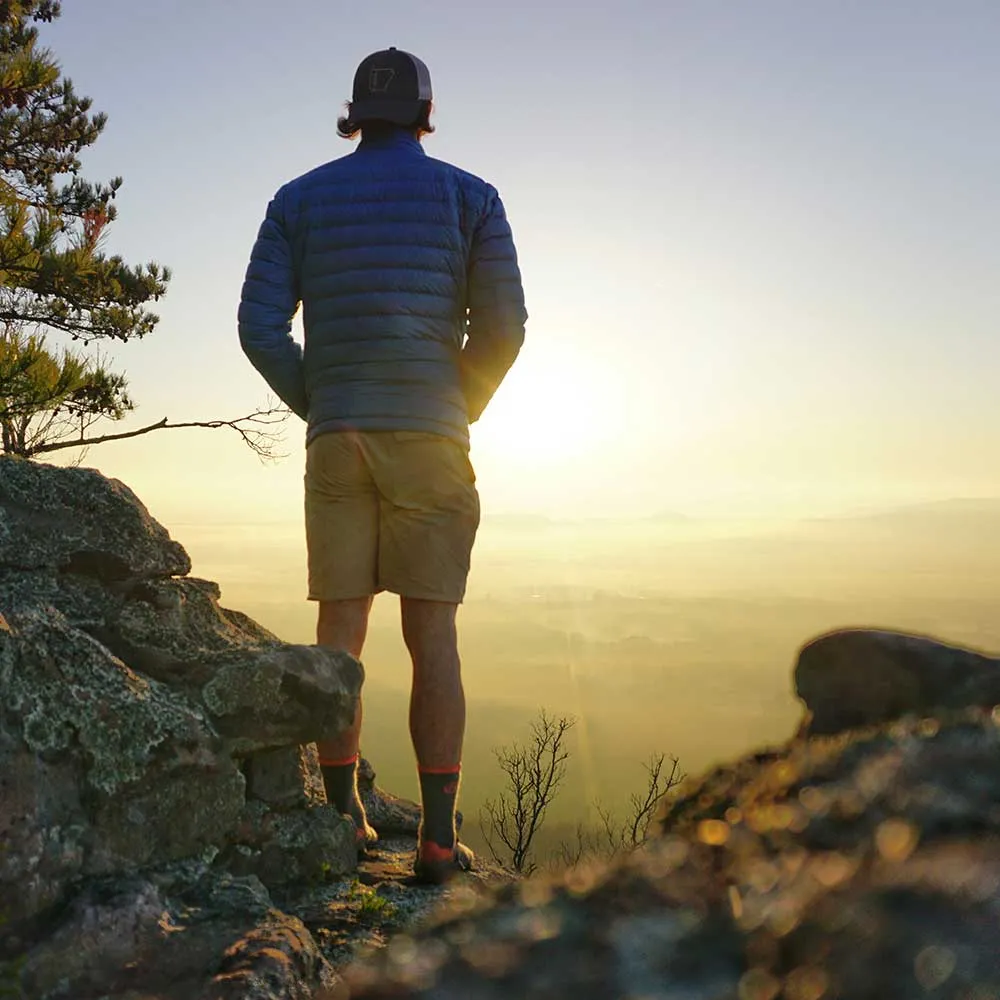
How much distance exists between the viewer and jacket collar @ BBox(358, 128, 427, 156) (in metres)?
4.48

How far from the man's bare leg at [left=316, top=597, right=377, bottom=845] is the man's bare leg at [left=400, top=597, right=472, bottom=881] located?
263mm

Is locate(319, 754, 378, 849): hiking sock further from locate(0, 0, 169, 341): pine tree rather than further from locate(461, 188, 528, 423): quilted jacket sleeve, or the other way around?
locate(0, 0, 169, 341): pine tree

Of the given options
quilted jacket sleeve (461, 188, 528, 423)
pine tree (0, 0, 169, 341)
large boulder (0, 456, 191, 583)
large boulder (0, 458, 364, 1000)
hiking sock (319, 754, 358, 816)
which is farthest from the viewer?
pine tree (0, 0, 169, 341)

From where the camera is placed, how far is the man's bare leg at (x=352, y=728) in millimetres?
4391

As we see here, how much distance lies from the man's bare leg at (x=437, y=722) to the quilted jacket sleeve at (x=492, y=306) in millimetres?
1027

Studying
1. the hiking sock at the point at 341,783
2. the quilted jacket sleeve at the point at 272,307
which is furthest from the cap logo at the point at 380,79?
the hiking sock at the point at 341,783

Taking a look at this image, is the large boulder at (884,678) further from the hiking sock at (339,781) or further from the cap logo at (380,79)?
the cap logo at (380,79)

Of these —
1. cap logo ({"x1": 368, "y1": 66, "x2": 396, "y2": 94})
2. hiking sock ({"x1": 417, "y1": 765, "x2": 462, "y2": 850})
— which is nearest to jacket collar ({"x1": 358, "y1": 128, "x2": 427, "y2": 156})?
cap logo ({"x1": 368, "y1": 66, "x2": 396, "y2": 94})

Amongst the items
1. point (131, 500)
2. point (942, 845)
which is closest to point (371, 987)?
point (942, 845)

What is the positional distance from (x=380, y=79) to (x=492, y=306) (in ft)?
3.78

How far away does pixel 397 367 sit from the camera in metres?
4.21

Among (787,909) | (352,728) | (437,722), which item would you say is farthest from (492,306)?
(787,909)

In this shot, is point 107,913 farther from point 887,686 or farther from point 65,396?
point 65,396

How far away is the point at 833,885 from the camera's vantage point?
683mm
